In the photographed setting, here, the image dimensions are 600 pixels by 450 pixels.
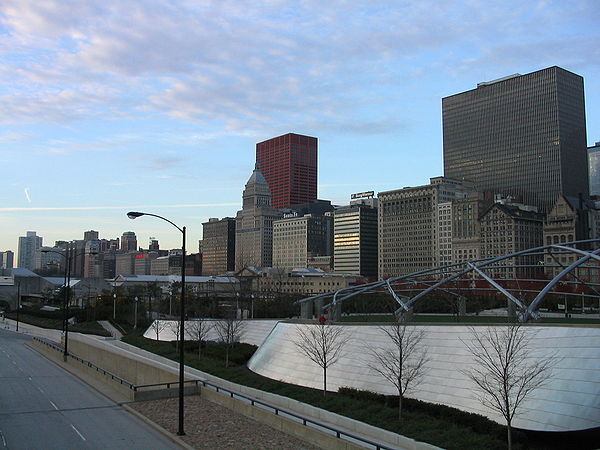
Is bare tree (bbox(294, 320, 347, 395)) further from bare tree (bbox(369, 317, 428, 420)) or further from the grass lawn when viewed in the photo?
bare tree (bbox(369, 317, 428, 420))

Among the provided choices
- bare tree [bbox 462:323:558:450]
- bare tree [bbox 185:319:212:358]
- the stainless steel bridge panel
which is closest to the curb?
→ the stainless steel bridge panel

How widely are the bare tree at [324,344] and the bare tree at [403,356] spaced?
127 inches

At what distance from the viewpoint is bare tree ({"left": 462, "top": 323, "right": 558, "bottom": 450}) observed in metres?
24.3

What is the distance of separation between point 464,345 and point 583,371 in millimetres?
6389

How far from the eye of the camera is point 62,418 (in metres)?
28.9

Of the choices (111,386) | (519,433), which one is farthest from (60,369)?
(519,433)

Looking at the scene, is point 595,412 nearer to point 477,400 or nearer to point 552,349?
point 552,349

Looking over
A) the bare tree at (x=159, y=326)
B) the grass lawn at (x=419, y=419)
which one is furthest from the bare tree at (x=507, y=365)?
the bare tree at (x=159, y=326)

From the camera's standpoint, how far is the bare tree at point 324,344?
35781mm

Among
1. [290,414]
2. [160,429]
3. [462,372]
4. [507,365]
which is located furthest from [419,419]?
[160,429]

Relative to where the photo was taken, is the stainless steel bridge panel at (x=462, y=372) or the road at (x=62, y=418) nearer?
the stainless steel bridge panel at (x=462, y=372)

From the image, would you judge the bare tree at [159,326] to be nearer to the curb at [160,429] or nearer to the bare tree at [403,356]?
the curb at [160,429]

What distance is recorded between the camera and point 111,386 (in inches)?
1533

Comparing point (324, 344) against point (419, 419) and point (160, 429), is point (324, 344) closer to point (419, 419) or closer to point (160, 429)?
point (419, 419)
